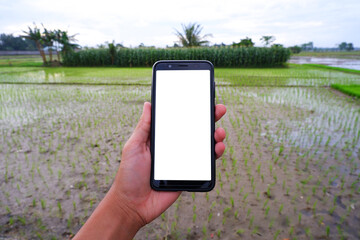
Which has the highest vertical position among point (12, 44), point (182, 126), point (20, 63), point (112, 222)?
point (12, 44)

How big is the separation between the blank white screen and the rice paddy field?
929 millimetres

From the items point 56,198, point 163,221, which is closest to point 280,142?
point 163,221

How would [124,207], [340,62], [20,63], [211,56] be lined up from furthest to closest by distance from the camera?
[20,63]
[340,62]
[211,56]
[124,207]

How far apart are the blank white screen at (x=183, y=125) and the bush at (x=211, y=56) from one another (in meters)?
14.9

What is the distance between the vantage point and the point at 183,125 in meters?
1.49

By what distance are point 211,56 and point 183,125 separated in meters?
16.3

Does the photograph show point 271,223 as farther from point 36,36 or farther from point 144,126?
point 36,36

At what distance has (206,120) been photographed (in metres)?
1.49

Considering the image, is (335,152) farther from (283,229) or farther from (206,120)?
(206,120)

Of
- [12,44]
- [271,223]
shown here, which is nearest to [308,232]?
[271,223]

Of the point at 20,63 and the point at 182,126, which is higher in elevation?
the point at 20,63

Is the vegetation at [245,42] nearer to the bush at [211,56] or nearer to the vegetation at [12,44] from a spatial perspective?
the bush at [211,56]

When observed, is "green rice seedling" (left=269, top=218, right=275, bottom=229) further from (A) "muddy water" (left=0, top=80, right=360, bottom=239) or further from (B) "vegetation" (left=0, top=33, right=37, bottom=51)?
(B) "vegetation" (left=0, top=33, right=37, bottom=51)

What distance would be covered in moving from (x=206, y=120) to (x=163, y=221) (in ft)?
4.01
